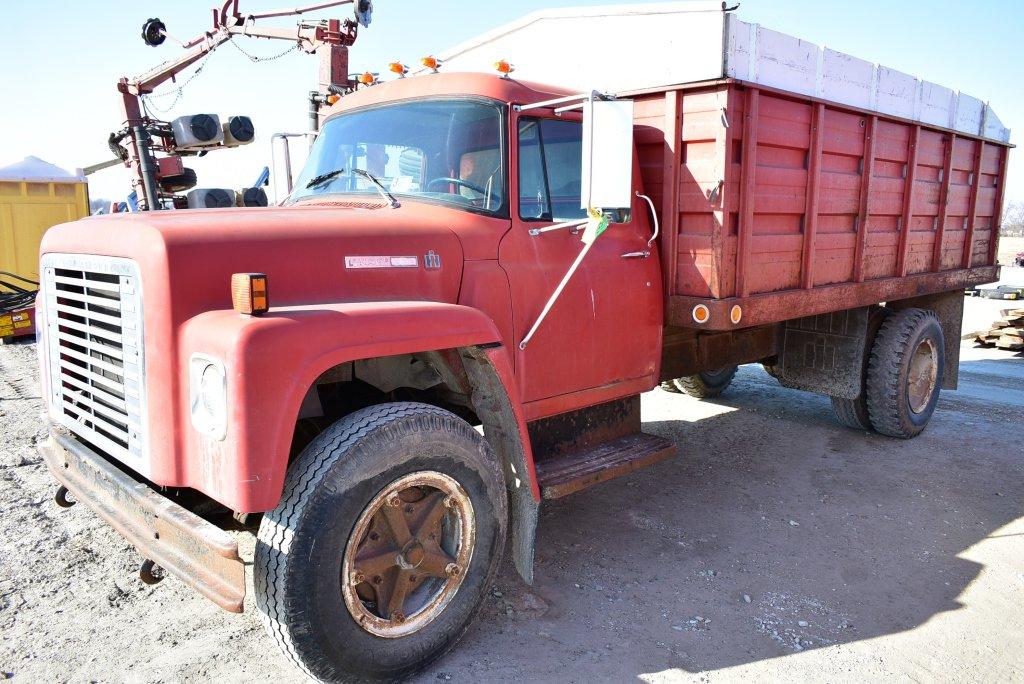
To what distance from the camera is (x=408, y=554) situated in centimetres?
285

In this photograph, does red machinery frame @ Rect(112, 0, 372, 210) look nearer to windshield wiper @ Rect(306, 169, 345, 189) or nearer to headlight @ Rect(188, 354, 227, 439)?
windshield wiper @ Rect(306, 169, 345, 189)

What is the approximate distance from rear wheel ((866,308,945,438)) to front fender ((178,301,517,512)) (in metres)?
4.73

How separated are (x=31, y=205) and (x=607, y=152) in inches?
520

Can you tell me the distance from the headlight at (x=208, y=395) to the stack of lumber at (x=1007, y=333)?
34.5 feet

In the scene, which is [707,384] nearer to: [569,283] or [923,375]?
[923,375]

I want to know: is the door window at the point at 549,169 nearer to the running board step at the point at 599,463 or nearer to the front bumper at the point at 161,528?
the running board step at the point at 599,463

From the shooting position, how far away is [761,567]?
3.91 meters

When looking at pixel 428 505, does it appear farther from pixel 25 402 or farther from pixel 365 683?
pixel 25 402

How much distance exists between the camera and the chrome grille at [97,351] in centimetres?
267

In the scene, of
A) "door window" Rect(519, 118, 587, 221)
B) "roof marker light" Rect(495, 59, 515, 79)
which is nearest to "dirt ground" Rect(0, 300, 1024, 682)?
"door window" Rect(519, 118, 587, 221)

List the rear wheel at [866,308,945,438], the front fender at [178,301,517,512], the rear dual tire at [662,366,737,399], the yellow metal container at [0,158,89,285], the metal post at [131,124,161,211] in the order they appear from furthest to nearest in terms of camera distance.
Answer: the yellow metal container at [0,158,89,285] < the metal post at [131,124,161,211] < the rear dual tire at [662,366,737,399] < the rear wheel at [866,308,945,438] < the front fender at [178,301,517,512]

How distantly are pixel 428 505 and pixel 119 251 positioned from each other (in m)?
1.50

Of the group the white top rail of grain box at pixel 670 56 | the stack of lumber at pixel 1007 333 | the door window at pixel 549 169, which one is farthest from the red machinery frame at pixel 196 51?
the stack of lumber at pixel 1007 333

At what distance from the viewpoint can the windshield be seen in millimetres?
3426
